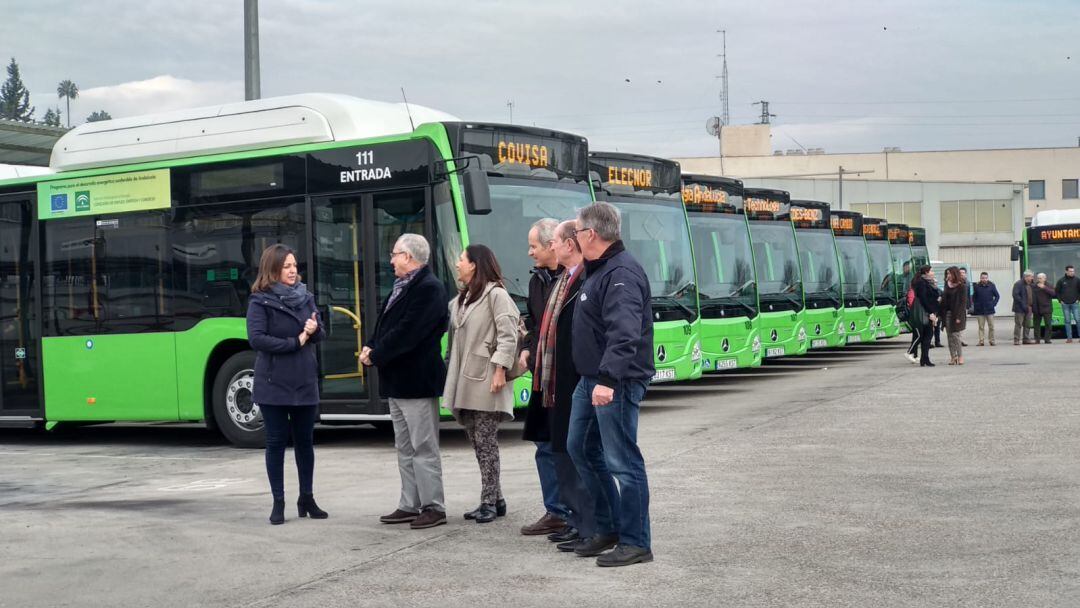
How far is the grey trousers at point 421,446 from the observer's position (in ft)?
27.7

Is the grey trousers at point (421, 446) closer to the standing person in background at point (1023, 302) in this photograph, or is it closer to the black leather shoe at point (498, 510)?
the black leather shoe at point (498, 510)

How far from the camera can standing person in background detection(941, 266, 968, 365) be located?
2323 cm

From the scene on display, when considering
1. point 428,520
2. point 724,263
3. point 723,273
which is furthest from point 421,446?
point 724,263

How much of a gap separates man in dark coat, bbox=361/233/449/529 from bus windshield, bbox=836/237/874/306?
21.1 metres

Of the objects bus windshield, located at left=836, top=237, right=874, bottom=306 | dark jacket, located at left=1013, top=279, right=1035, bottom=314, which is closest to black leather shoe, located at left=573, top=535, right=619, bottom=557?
bus windshield, located at left=836, top=237, right=874, bottom=306

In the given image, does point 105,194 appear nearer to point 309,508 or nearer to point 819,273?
point 309,508

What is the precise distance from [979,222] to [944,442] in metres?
71.2

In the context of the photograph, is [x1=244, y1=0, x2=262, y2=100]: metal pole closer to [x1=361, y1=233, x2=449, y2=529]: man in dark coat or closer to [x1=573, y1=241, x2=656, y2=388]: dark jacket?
[x1=361, y1=233, x2=449, y2=529]: man in dark coat

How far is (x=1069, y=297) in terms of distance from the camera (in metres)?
31.8

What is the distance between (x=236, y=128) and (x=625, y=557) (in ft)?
27.9

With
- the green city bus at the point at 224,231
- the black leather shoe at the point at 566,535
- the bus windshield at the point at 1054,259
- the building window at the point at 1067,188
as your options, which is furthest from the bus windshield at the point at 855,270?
the building window at the point at 1067,188

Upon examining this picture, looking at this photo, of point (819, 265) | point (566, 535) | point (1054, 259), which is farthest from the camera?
point (1054, 259)

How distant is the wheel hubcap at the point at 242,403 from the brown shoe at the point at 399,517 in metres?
5.27

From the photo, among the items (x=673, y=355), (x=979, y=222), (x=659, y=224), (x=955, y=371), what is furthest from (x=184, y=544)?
(x=979, y=222)
